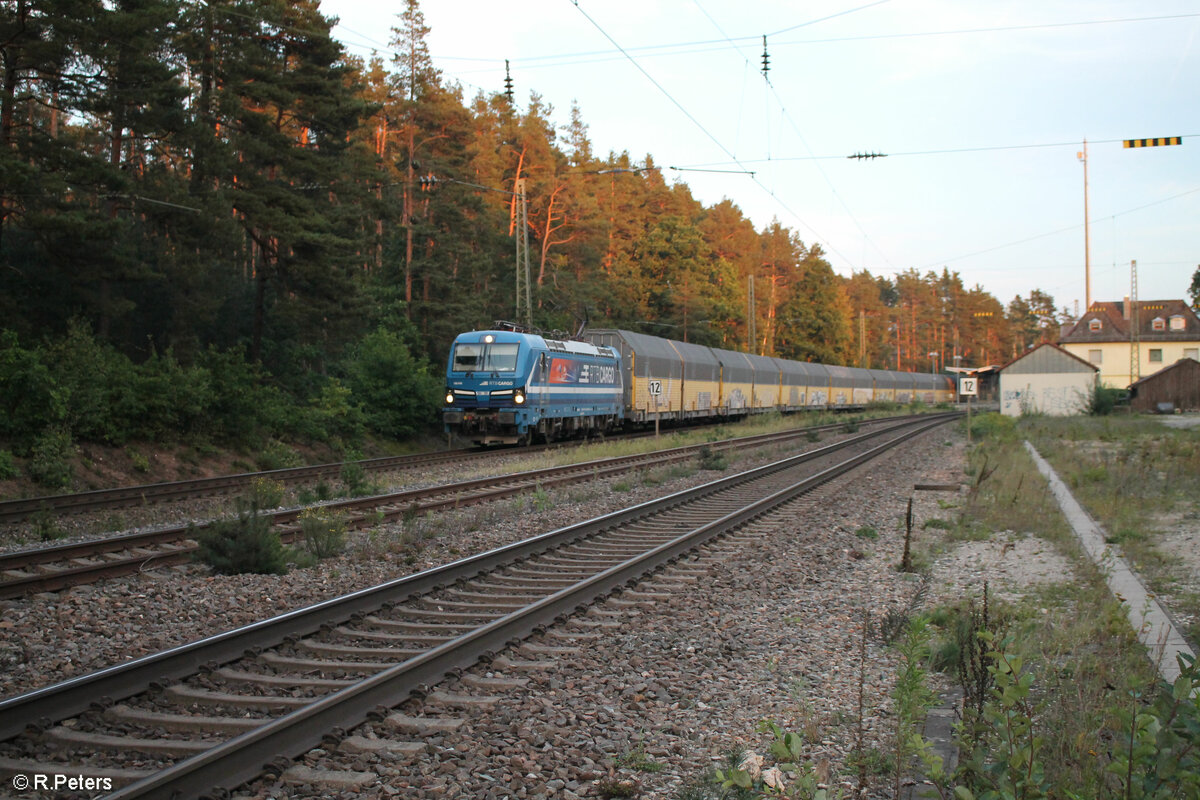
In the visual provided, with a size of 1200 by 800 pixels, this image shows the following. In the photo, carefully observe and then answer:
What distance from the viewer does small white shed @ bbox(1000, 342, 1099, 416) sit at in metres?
47.6

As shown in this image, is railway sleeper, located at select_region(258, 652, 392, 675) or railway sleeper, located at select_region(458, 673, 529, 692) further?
railway sleeper, located at select_region(258, 652, 392, 675)

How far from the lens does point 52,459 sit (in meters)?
17.0

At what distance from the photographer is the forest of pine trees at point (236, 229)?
19641 mm

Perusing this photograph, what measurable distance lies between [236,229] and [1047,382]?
144 ft

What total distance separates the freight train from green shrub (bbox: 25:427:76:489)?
912 centimetres

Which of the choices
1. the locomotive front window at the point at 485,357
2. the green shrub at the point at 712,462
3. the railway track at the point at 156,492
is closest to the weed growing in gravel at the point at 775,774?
the railway track at the point at 156,492

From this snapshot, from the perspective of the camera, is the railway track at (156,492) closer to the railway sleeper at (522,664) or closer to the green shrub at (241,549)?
the green shrub at (241,549)

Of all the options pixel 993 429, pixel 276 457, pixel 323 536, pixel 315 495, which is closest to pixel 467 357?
pixel 276 457

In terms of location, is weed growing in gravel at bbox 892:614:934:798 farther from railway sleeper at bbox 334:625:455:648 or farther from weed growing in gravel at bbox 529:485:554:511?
weed growing in gravel at bbox 529:485:554:511

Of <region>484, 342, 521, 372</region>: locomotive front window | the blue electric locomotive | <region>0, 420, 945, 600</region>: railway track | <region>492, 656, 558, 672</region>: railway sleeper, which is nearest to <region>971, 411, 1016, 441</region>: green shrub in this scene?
the blue electric locomotive

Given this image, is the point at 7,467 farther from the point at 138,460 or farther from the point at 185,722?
the point at 185,722

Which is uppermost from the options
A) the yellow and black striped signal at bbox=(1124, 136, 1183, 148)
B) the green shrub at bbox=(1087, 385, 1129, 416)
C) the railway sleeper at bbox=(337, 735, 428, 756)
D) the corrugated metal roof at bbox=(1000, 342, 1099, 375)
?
the yellow and black striped signal at bbox=(1124, 136, 1183, 148)

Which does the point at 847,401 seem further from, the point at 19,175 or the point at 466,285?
the point at 19,175

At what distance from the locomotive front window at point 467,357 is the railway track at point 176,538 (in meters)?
5.69
